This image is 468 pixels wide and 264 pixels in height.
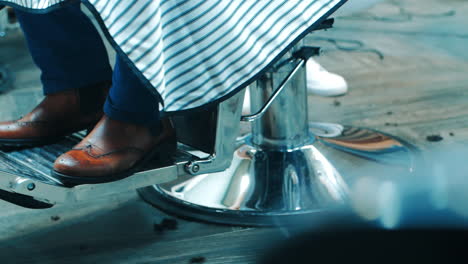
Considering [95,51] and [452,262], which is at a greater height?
[95,51]

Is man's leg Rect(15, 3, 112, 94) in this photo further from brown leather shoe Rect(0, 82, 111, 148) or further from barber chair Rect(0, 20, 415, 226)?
barber chair Rect(0, 20, 415, 226)

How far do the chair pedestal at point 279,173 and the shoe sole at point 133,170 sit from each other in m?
0.18

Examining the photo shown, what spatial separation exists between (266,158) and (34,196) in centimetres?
52

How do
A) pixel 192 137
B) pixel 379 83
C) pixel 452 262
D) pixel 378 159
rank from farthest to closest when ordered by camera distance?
pixel 379 83, pixel 378 159, pixel 192 137, pixel 452 262

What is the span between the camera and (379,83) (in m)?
2.12

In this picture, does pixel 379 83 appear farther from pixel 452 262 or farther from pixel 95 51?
pixel 452 262

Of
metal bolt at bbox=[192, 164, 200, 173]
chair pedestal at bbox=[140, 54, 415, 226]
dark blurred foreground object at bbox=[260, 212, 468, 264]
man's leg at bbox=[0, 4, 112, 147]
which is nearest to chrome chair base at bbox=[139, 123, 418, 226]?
chair pedestal at bbox=[140, 54, 415, 226]

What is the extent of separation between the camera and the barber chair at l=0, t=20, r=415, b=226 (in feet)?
3.50

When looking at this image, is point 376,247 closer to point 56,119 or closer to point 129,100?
point 129,100

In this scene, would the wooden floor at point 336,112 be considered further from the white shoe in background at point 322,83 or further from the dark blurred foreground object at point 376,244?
the dark blurred foreground object at point 376,244

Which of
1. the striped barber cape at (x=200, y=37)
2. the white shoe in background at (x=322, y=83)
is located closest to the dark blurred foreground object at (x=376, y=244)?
the striped barber cape at (x=200, y=37)

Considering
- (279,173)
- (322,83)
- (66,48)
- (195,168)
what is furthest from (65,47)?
(322,83)

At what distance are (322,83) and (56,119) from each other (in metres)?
1.06

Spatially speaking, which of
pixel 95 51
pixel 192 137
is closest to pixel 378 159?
pixel 192 137
